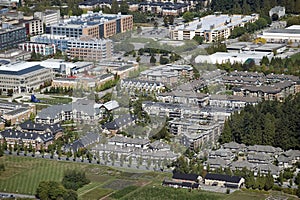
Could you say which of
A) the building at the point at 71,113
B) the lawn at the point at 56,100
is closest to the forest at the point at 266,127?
the building at the point at 71,113

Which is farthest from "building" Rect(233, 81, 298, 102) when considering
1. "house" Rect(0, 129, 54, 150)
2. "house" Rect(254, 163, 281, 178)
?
"house" Rect(0, 129, 54, 150)

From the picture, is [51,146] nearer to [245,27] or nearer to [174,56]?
[174,56]

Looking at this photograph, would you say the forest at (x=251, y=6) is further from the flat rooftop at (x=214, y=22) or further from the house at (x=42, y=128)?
the house at (x=42, y=128)

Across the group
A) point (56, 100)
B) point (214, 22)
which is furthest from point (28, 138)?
point (214, 22)

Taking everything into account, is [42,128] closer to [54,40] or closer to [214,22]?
[54,40]

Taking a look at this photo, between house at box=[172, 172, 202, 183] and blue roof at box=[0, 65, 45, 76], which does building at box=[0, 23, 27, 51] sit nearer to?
blue roof at box=[0, 65, 45, 76]
